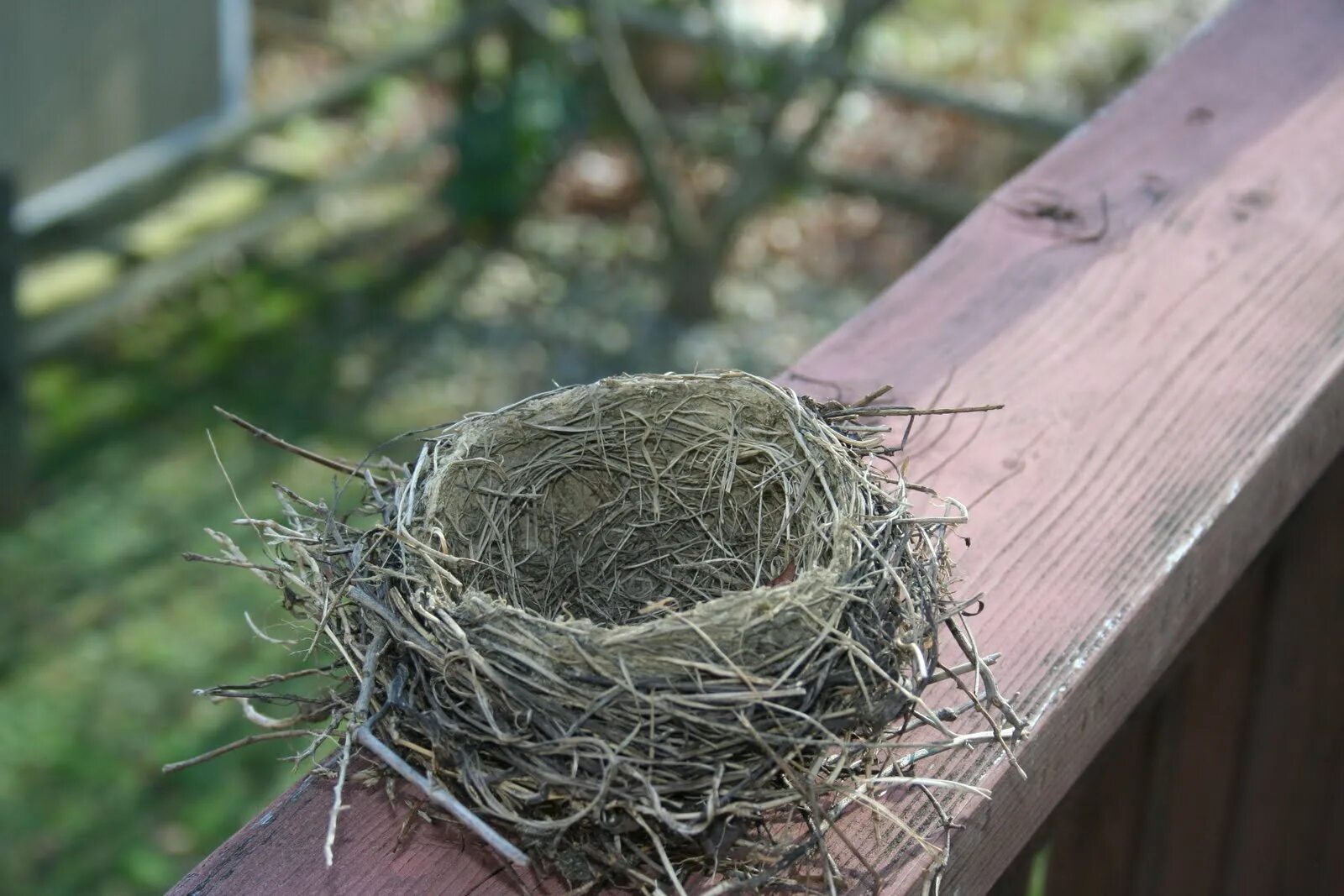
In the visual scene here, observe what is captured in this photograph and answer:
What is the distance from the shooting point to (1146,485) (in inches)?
49.3

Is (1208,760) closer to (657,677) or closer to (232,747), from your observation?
(657,677)

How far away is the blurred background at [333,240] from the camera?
3949 millimetres

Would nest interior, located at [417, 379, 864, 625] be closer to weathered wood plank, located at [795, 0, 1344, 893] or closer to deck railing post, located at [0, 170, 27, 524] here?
weathered wood plank, located at [795, 0, 1344, 893]

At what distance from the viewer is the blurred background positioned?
395 cm

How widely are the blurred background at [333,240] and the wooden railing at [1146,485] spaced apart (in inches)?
102

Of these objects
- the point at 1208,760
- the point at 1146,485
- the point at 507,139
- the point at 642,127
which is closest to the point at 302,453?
the point at 1146,485

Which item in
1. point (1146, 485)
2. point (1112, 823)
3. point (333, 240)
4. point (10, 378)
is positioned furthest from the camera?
point (333, 240)

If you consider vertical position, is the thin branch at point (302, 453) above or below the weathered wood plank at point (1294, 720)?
above

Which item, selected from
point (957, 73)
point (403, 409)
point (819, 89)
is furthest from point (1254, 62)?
point (957, 73)

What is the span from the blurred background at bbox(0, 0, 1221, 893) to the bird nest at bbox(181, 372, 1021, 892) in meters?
2.66

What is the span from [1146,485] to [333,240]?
5.27 metres

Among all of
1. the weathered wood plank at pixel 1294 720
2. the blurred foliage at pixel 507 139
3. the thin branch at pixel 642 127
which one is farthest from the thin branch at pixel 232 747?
the blurred foliage at pixel 507 139

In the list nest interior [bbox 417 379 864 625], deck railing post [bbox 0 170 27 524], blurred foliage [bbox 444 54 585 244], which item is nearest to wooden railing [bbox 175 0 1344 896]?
nest interior [bbox 417 379 864 625]

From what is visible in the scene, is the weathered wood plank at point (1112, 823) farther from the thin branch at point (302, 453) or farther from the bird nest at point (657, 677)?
the thin branch at point (302, 453)
